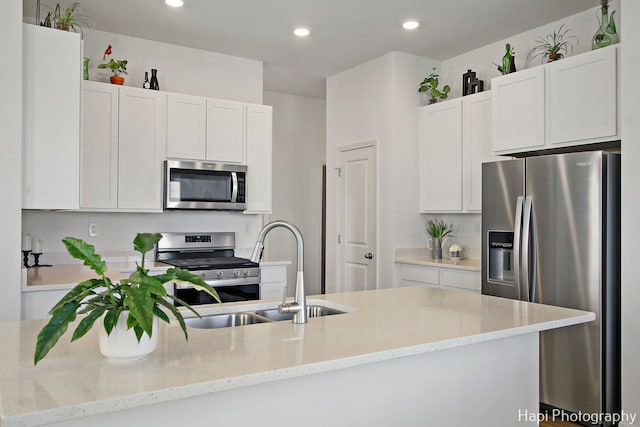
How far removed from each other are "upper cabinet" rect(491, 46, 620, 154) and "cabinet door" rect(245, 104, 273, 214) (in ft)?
6.65

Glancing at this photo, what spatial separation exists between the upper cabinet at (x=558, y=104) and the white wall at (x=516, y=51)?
0.49m

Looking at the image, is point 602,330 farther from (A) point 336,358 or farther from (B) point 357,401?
(A) point 336,358

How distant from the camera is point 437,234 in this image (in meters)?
4.67

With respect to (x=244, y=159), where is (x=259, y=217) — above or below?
below

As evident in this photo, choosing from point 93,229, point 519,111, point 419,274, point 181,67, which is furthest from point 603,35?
point 93,229

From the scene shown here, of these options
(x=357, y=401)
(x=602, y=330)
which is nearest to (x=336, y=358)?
(x=357, y=401)

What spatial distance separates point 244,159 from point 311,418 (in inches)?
130

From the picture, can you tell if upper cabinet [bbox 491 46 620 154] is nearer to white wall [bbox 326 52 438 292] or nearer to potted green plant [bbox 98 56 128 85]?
white wall [bbox 326 52 438 292]

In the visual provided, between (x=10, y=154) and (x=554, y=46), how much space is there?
372cm

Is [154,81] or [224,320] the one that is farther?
[154,81]

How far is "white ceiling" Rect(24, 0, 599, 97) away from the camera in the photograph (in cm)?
365

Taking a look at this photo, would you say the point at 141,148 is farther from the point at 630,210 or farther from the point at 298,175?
the point at 630,210

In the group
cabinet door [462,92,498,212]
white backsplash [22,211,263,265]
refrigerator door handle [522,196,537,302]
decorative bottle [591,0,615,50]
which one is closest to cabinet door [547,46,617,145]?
decorative bottle [591,0,615,50]

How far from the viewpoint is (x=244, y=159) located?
4.54 meters
